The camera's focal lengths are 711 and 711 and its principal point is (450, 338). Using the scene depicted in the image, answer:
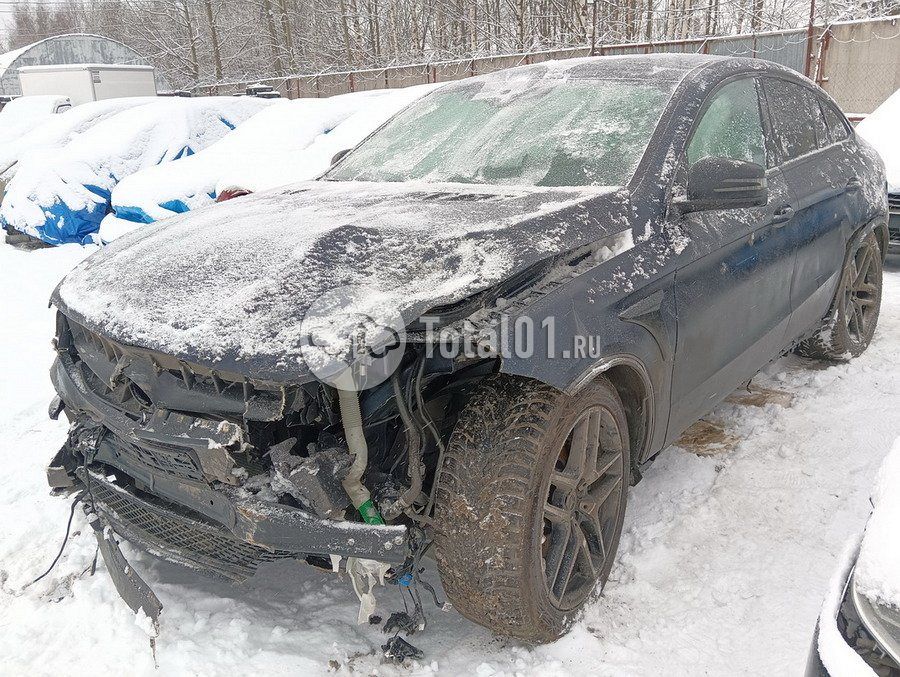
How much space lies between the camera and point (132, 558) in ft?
9.41

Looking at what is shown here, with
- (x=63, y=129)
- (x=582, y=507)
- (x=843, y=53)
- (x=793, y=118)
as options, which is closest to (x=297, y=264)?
(x=582, y=507)

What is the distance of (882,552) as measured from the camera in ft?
4.83

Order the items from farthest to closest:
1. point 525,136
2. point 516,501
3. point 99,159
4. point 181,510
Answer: point 99,159, point 525,136, point 181,510, point 516,501

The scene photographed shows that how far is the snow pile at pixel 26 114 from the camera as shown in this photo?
15297mm

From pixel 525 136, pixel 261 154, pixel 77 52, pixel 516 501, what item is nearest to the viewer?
pixel 516 501

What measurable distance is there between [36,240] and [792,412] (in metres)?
10.2

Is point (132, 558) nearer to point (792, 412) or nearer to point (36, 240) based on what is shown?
point (792, 412)

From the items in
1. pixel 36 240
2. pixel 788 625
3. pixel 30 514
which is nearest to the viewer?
pixel 788 625

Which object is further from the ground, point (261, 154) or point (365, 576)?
point (261, 154)

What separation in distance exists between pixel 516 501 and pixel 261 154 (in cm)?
755

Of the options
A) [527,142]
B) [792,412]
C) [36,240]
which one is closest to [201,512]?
[527,142]

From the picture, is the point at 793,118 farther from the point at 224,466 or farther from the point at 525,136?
the point at 224,466

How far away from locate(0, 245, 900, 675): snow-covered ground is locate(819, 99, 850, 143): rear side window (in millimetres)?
1619

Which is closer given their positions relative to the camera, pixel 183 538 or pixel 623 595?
pixel 183 538
